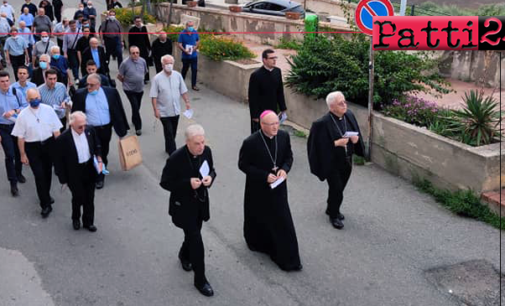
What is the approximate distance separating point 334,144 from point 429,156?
2.03 m

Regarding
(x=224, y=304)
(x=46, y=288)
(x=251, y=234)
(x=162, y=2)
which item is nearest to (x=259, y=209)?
(x=251, y=234)

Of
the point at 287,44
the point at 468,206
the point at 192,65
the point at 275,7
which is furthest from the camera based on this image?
the point at 275,7

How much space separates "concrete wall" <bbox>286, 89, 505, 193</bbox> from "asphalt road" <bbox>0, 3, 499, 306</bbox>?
0.30 metres

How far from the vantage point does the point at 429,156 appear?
9125mm

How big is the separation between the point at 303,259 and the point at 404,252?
4.03 ft

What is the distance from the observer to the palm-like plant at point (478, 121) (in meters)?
8.91

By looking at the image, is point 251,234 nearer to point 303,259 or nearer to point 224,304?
point 303,259

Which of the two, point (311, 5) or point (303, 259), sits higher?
point (311, 5)

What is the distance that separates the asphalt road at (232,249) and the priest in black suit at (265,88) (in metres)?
1.16

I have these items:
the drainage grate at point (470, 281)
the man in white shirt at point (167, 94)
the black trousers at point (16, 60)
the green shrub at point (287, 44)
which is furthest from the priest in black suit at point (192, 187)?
the green shrub at point (287, 44)

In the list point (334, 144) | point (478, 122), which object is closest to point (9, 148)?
point (334, 144)

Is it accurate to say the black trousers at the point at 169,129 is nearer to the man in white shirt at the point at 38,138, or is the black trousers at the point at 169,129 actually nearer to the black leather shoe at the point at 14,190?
the man in white shirt at the point at 38,138

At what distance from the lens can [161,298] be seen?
256 inches

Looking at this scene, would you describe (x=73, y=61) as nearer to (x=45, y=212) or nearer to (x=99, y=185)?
(x=99, y=185)
